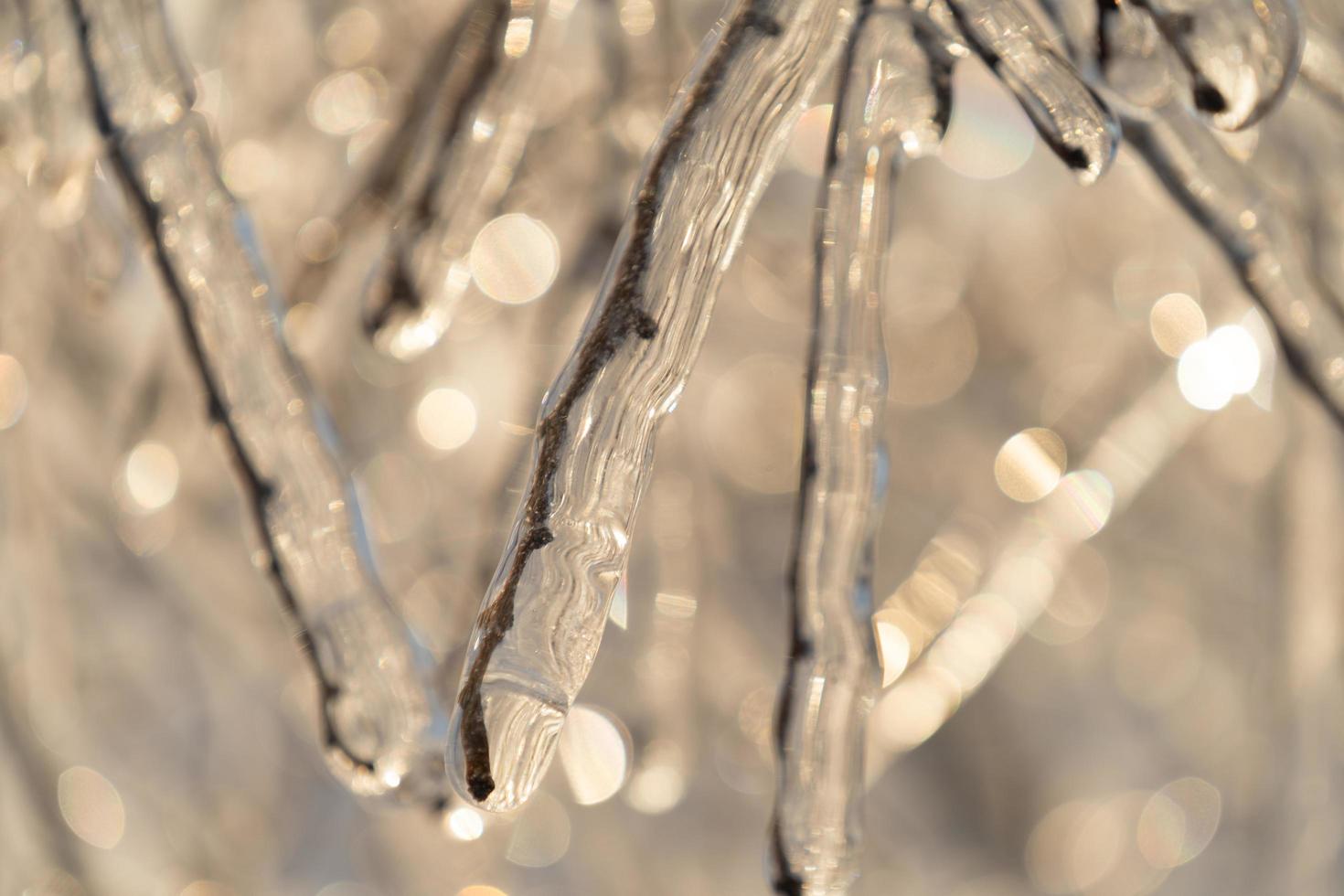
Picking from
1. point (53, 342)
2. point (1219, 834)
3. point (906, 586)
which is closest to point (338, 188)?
point (53, 342)

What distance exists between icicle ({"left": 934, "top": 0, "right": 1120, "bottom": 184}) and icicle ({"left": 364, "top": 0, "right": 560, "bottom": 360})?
0.09 m

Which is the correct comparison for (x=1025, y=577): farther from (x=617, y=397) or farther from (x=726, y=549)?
(x=617, y=397)

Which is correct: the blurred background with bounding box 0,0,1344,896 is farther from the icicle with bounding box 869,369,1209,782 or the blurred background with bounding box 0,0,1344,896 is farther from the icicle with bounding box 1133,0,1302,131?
the icicle with bounding box 1133,0,1302,131

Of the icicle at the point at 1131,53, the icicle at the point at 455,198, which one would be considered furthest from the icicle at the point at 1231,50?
the icicle at the point at 455,198

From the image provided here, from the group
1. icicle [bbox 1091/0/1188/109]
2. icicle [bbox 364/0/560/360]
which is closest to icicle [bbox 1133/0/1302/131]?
icicle [bbox 1091/0/1188/109]

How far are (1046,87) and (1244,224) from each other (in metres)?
0.04

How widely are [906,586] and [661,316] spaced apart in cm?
21

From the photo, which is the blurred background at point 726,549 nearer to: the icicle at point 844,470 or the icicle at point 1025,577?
the icicle at point 1025,577

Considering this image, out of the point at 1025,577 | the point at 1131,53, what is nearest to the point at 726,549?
the point at 1025,577

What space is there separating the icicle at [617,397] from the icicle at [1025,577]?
20 cm

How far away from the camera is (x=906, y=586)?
0.31 metres

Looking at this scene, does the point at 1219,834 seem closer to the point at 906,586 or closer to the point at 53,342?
the point at 906,586

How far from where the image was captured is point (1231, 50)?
122mm

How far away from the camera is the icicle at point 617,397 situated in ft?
0.35
